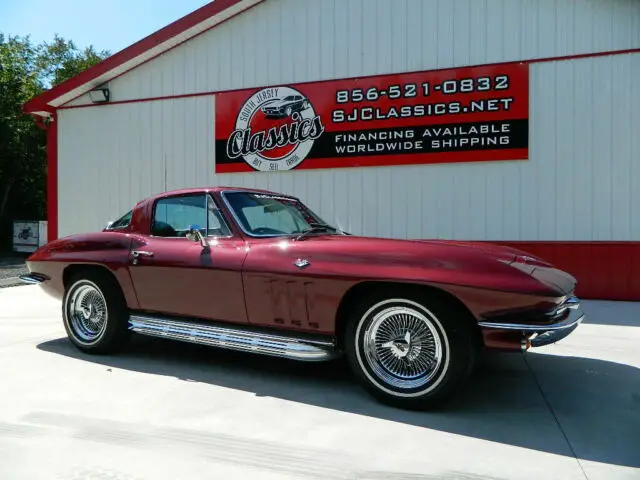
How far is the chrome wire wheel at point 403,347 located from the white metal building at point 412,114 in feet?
15.6

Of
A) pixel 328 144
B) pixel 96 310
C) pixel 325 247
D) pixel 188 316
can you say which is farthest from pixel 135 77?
pixel 325 247

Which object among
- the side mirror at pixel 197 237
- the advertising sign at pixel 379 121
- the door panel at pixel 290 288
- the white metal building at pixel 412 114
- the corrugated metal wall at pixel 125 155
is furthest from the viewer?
the corrugated metal wall at pixel 125 155

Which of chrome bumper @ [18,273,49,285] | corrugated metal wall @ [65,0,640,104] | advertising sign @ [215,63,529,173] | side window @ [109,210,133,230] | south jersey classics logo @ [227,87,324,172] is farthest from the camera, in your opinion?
south jersey classics logo @ [227,87,324,172]

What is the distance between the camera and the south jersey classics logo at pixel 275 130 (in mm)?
8570

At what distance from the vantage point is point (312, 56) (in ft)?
28.1

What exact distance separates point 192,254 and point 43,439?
1628mm

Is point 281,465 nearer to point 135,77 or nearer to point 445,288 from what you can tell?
point 445,288

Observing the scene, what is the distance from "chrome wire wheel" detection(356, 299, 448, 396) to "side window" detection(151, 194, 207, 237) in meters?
1.68

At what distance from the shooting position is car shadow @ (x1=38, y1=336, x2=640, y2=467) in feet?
9.33

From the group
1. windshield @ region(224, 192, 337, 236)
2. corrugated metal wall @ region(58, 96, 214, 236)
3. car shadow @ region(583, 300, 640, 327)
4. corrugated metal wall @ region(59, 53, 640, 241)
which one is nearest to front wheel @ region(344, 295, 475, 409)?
windshield @ region(224, 192, 337, 236)

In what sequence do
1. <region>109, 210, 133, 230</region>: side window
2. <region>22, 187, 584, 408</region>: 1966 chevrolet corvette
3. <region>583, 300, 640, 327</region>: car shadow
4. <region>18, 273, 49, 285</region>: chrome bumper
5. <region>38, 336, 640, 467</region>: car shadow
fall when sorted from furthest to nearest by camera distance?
<region>583, 300, 640, 327</region>: car shadow
<region>18, 273, 49, 285</region>: chrome bumper
<region>109, 210, 133, 230</region>: side window
<region>22, 187, 584, 408</region>: 1966 chevrolet corvette
<region>38, 336, 640, 467</region>: car shadow

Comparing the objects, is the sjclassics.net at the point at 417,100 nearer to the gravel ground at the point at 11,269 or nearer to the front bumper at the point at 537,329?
the front bumper at the point at 537,329

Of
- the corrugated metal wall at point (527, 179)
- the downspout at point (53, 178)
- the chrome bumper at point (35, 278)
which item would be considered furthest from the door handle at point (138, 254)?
the downspout at point (53, 178)

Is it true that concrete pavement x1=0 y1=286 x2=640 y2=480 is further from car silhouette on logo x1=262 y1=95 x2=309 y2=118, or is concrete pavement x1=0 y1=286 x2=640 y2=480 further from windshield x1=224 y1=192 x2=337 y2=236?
car silhouette on logo x1=262 y1=95 x2=309 y2=118
